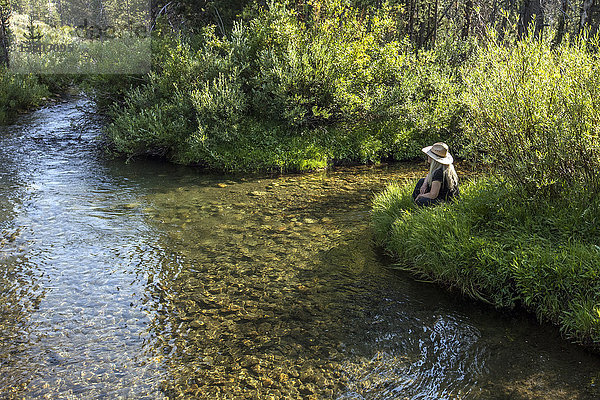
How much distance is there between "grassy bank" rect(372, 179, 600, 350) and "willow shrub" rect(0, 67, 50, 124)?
1875 centimetres

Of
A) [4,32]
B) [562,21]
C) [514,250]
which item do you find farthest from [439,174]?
[4,32]

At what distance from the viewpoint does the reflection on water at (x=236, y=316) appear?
16.5 ft

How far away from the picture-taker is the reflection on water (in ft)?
16.5

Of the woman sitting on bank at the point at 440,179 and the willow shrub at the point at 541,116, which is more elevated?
the willow shrub at the point at 541,116

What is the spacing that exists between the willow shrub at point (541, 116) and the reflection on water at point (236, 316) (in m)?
2.23

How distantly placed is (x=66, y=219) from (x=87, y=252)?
1.96 meters

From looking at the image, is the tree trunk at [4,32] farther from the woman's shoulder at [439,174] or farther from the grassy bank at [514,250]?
the grassy bank at [514,250]

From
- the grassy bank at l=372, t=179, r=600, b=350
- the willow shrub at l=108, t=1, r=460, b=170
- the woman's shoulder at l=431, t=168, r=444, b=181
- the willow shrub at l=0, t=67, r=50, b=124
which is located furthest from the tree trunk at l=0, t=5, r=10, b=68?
the grassy bank at l=372, t=179, r=600, b=350

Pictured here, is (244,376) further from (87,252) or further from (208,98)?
(208,98)

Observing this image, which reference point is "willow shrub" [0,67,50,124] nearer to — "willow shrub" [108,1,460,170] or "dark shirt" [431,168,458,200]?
"willow shrub" [108,1,460,170]

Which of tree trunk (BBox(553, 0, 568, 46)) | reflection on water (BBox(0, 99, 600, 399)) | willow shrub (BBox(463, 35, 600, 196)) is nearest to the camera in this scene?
reflection on water (BBox(0, 99, 600, 399))

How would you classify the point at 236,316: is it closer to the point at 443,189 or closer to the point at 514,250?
the point at 514,250

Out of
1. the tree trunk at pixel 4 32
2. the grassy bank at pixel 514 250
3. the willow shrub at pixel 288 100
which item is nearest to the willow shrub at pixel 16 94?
the tree trunk at pixel 4 32

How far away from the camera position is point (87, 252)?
8.34 metres
